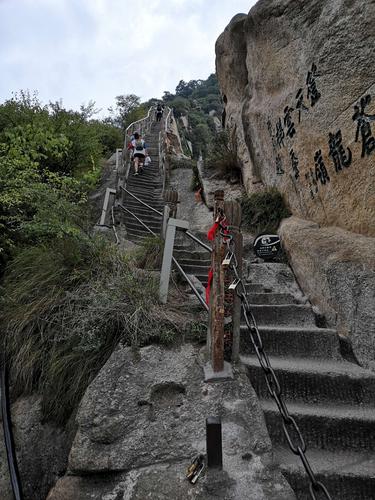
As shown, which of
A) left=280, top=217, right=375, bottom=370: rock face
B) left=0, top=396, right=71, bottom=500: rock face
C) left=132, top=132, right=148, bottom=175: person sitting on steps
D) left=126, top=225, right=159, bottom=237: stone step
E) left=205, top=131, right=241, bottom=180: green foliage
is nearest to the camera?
left=0, top=396, right=71, bottom=500: rock face

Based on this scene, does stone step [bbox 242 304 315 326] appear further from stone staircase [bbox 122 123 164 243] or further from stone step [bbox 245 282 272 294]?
stone staircase [bbox 122 123 164 243]

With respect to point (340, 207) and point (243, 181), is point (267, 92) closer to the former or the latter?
point (243, 181)

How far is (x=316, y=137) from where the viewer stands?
4801mm

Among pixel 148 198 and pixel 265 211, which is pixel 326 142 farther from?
pixel 148 198

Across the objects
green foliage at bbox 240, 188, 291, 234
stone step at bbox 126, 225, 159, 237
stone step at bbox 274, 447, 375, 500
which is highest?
stone step at bbox 126, 225, 159, 237

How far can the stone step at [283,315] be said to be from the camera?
3.89 meters

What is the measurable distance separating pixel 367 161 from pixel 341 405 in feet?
8.66

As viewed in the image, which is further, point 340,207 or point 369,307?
point 340,207

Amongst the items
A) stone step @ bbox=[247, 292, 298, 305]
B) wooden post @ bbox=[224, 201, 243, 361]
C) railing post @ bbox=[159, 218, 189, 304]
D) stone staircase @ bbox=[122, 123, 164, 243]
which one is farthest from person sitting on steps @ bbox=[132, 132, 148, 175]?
wooden post @ bbox=[224, 201, 243, 361]

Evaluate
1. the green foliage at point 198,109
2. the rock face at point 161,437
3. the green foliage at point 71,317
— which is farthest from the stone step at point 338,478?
the green foliage at point 198,109

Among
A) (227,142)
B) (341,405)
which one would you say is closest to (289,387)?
(341,405)

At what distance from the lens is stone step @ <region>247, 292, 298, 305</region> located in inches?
172

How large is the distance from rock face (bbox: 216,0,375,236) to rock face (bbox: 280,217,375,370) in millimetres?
255

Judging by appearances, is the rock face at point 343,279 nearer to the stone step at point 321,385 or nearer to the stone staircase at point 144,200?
the stone step at point 321,385
